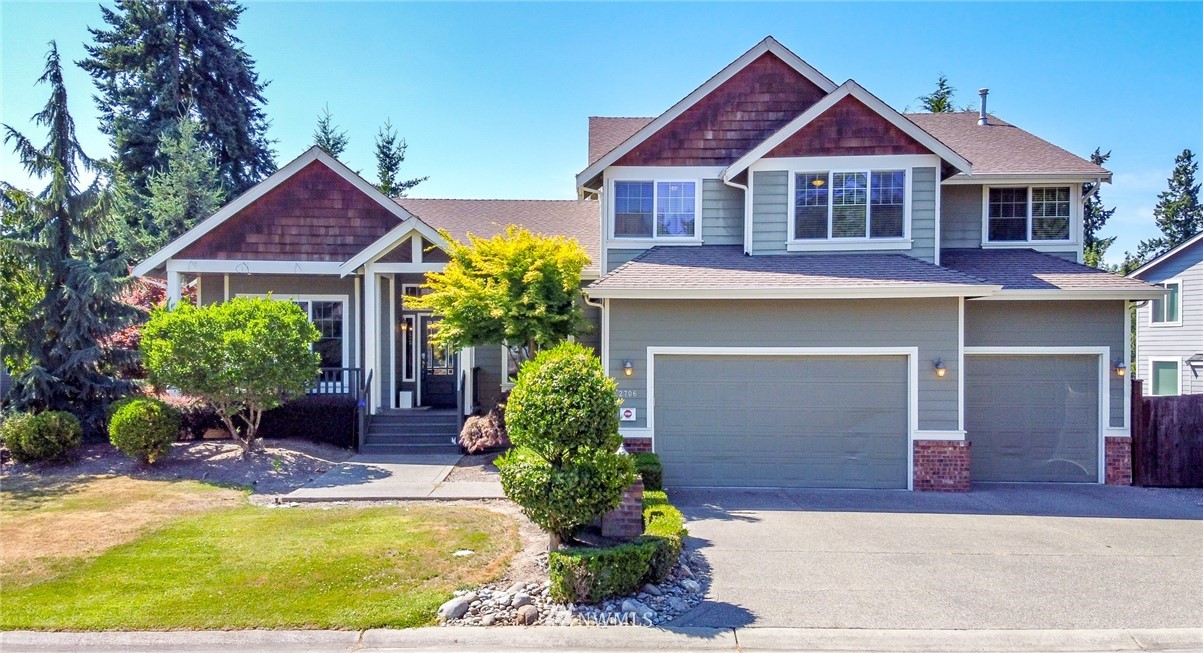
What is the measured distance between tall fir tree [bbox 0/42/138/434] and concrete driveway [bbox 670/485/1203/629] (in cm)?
1080

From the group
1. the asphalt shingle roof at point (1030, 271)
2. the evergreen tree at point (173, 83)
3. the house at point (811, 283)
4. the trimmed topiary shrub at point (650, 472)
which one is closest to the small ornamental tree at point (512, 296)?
the house at point (811, 283)

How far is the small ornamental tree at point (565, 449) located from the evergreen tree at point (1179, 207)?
43560mm

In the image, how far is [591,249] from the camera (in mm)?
14461

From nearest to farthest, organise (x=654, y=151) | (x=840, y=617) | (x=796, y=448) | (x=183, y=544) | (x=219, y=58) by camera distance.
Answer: (x=840, y=617)
(x=183, y=544)
(x=796, y=448)
(x=654, y=151)
(x=219, y=58)

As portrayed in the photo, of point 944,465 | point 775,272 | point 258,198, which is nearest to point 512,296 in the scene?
point 775,272

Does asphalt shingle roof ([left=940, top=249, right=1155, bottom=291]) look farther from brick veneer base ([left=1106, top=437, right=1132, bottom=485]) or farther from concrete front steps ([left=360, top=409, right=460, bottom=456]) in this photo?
concrete front steps ([left=360, top=409, right=460, bottom=456])

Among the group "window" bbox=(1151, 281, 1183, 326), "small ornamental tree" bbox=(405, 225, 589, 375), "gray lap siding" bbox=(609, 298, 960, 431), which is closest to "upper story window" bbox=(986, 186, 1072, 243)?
"gray lap siding" bbox=(609, 298, 960, 431)

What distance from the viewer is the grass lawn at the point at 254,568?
5.34 m

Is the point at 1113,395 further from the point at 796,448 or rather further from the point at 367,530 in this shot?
the point at 367,530

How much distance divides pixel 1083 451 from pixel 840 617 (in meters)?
8.22

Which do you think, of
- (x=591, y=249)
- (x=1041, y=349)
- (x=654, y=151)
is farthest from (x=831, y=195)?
(x=591, y=249)

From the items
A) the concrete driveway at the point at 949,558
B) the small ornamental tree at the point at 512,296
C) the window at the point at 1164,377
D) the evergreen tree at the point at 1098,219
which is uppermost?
the evergreen tree at the point at 1098,219

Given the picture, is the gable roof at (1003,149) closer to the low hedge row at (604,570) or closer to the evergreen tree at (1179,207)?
the low hedge row at (604,570)

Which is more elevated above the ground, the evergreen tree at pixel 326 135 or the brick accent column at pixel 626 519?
the evergreen tree at pixel 326 135
